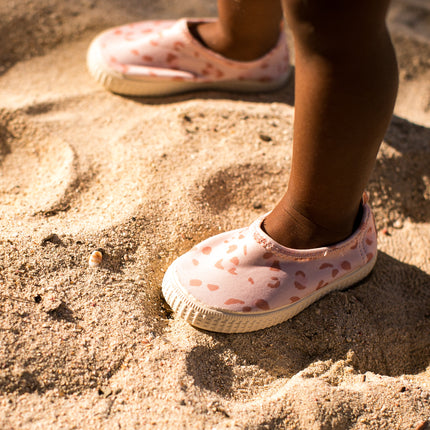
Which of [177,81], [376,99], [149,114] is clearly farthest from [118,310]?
[177,81]

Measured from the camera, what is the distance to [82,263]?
3.82ft

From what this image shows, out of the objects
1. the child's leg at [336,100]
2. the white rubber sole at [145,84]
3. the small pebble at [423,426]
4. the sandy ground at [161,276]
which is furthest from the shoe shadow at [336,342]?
the white rubber sole at [145,84]

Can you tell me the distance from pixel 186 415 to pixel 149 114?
1.15 m

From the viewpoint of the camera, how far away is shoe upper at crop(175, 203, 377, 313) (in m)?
1.09

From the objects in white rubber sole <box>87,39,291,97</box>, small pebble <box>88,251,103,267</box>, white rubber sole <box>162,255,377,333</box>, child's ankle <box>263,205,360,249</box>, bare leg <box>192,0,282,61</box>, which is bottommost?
white rubber sole <box>162,255,377,333</box>

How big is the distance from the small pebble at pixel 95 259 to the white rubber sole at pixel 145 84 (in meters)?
0.86

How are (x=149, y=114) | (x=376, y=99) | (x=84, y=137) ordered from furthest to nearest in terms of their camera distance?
(x=149, y=114) → (x=84, y=137) → (x=376, y=99)

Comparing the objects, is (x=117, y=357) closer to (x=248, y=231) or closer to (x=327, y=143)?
(x=248, y=231)

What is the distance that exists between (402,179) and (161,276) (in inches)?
38.1

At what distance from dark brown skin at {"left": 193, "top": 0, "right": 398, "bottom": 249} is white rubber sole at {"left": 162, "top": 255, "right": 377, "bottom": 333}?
175mm

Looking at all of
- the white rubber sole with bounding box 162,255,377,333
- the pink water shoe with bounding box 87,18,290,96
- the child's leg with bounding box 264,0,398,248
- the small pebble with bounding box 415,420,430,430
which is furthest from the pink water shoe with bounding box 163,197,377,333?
the pink water shoe with bounding box 87,18,290,96

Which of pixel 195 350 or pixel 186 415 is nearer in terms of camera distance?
pixel 186 415

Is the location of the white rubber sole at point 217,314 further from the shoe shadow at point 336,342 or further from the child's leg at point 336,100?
the child's leg at point 336,100

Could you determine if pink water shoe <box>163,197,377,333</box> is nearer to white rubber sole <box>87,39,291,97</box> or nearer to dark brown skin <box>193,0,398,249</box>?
dark brown skin <box>193,0,398,249</box>
